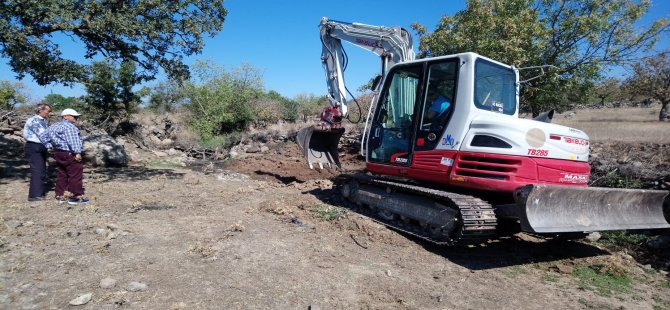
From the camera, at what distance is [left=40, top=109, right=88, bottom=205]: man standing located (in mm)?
6625

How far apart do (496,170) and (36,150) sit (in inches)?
274

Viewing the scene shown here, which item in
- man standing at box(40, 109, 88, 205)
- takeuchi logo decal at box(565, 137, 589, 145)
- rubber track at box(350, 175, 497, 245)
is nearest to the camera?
rubber track at box(350, 175, 497, 245)

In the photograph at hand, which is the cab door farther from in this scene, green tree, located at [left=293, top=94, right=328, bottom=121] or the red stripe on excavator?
green tree, located at [left=293, top=94, right=328, bottom=121]

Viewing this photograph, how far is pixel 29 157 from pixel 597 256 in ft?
28.1

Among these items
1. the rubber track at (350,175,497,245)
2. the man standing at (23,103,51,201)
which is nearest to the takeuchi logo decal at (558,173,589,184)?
the rubber track at (350,175,497,245)

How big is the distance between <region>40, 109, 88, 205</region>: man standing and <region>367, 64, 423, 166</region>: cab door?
4607 millimetres

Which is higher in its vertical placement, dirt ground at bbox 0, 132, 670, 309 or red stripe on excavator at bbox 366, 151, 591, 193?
red stripe on excavator at bbox 366, 151, 591, 193

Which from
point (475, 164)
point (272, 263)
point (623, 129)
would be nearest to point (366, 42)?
point (475, 164)

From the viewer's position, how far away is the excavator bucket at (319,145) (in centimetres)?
838

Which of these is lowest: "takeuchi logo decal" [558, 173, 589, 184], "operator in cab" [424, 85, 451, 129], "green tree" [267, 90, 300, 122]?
"takeuchi logo decal" [558, 173, 589, 184]

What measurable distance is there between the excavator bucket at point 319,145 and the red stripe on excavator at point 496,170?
10.1 feet

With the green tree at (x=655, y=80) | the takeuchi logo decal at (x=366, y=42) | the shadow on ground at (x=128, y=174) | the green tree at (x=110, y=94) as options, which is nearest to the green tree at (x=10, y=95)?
the green tree at (x=110, y=94)

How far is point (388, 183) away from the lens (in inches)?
249

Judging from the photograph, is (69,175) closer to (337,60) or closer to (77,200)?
(77,200)
